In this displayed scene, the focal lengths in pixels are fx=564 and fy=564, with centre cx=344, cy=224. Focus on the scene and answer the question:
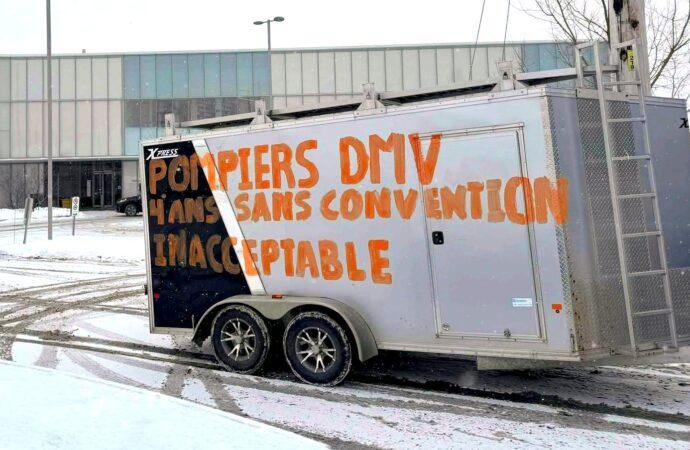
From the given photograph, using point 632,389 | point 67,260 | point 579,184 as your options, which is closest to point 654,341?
point 632,389

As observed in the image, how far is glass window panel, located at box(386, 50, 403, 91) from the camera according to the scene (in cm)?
4269

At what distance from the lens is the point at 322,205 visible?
19.3 feet

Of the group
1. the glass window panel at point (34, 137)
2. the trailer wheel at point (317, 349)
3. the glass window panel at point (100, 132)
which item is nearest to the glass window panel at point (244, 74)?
the glass window panel at point (100, 132)

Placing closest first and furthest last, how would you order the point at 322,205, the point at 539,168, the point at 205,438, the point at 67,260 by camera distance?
the point at 205,438
the point at 539,168
the point at 322,205
the point at 67,260

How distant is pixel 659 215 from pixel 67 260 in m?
18.5

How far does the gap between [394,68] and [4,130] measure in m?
30.4

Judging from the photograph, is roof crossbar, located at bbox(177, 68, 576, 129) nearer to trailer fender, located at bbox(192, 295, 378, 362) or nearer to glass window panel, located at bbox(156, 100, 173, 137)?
trailer fender, located at bbox(192, 295, 378, 362)

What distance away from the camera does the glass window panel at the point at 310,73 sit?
1713 inches

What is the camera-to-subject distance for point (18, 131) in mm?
43469

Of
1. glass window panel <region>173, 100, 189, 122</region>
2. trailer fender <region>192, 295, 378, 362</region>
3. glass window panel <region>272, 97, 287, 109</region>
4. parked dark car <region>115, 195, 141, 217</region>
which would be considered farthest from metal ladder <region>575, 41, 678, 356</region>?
glass window panel <region>173, 100, 189, 122</region>

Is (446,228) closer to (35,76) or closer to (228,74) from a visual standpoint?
(228,74)

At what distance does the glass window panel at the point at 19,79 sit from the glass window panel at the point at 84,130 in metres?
4.57

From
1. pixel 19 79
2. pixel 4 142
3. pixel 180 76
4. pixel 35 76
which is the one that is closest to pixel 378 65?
pixel 180 76

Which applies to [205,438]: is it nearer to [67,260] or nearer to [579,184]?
[579,184]
